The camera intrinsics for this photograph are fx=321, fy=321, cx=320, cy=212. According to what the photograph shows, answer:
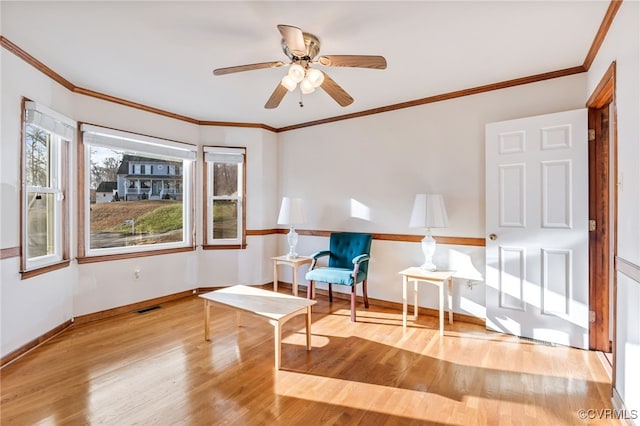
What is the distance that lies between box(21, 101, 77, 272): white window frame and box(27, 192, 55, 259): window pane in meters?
0.03

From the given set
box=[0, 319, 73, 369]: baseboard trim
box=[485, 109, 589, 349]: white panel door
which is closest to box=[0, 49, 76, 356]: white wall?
box=[0, 319, 73, 369]: baseboard trim

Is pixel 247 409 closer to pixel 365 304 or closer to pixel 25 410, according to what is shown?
pixel 25 410

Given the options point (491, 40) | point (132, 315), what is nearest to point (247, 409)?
point (132, 315)

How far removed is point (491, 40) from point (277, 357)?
2.83 metres

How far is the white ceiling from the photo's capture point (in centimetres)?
202

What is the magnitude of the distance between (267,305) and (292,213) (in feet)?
5.64

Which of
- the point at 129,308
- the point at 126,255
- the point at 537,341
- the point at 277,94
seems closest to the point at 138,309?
the point at 129,308

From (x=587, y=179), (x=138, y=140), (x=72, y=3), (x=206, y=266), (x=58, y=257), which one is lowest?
(x=206, y=266)

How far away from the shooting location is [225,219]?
466cm

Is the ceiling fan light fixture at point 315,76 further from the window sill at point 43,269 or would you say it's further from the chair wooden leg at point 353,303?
the window sill at point 43,269

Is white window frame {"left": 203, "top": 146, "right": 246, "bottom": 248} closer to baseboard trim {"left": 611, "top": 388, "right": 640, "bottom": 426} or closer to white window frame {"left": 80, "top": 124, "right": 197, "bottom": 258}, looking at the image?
white window frame {"left": 80, "top": 124, "right": 197, "bottom": 258}

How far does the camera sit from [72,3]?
1.97 m

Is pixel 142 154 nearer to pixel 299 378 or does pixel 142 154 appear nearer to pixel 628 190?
pixel 299 378

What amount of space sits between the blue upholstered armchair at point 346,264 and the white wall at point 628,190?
6.87 feet
